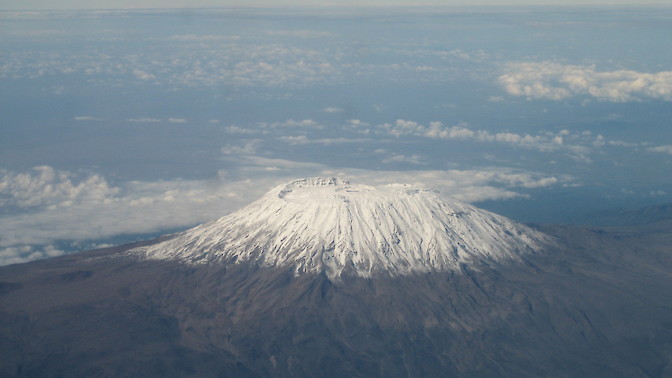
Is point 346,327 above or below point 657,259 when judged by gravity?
below

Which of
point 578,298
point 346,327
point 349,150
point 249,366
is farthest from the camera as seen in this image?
point 349,150

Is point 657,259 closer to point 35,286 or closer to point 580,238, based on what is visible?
point 580,238

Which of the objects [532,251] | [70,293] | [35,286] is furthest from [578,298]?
[35,286]

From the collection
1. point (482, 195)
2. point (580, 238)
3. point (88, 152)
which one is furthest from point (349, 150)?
point (580, 238)

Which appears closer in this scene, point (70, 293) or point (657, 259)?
point (70, 293)

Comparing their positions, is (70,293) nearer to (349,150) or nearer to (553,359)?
(553,359)

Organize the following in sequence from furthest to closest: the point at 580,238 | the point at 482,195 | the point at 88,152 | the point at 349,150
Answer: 1. the point at 349,150
2. the point at 88,152
3. the point at 482,195
4. the point at 580,238
